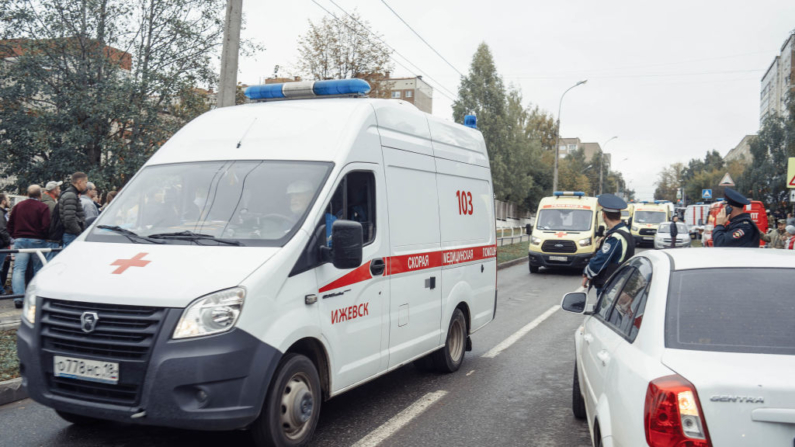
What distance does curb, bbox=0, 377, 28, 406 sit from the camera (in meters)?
5.56

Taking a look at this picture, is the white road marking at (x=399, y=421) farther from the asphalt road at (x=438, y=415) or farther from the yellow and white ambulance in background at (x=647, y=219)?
the yellow and white ambulance in background at (x=647, y=219)

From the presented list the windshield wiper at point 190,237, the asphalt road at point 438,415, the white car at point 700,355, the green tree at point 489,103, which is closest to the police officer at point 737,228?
the asphalt road at point 438,415

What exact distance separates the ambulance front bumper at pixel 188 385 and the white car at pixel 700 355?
1960mm

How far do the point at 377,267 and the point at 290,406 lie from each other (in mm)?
1345

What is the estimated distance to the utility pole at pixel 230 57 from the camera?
10172 mm

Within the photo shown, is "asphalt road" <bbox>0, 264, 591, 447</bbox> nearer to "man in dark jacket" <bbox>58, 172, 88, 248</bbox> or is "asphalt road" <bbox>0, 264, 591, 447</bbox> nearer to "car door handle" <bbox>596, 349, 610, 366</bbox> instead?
"car door handle" <bbox>596, 349, 610, 366</bbox>

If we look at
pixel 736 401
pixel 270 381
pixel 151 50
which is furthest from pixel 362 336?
pixel 151 50

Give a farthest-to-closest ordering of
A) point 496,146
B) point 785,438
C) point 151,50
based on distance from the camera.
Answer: point 496,146
point 151,50
point 785,438

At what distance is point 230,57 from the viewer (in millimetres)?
10258

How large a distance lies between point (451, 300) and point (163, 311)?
11.7 feet

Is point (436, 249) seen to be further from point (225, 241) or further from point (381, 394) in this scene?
point (225, 241)

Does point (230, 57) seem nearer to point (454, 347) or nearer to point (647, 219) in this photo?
point (454, 347)

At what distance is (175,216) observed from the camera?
4.65 metres

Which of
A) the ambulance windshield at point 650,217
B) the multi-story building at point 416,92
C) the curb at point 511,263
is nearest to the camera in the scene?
the curb at point 511,263
